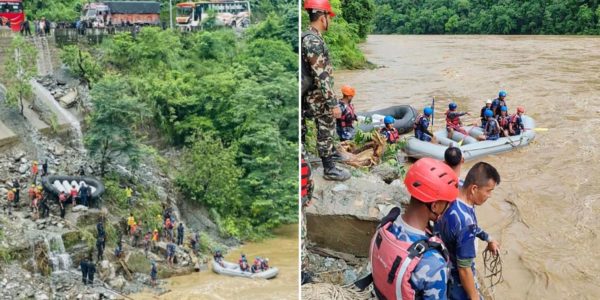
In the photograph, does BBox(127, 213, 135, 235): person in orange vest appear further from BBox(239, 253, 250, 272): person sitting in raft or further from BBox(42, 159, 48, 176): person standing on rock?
BBox(239, 253, 250, 272): person sitting in raft

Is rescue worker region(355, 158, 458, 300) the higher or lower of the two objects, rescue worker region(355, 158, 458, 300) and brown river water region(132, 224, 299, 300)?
the higher

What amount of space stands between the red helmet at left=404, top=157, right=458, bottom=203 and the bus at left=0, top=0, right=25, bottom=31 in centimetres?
179

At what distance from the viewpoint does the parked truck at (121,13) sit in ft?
8.14

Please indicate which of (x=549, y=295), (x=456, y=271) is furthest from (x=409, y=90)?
(x=456, y=271)

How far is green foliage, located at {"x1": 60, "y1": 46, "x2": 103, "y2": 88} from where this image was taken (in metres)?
2.45

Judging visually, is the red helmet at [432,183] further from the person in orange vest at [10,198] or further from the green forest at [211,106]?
the person in orange vest at [10,198]

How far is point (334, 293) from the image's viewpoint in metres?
1.63

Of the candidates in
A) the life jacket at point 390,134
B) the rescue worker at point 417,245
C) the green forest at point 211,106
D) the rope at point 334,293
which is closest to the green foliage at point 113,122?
the green forest at point 211,106

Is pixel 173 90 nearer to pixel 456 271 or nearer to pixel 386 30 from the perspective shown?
pixel 456 271

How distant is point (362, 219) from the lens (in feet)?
7.82

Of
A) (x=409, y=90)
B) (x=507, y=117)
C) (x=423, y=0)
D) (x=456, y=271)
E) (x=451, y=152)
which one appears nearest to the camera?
(x=456, y=271)

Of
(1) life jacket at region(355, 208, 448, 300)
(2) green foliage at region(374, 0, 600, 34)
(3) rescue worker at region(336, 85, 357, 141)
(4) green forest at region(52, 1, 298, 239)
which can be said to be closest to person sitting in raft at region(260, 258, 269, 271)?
(4) green forest at region(52, 1, 298, 239)

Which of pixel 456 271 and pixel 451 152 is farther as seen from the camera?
pixel 451 152

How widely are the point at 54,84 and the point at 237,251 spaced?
102 centimetres
